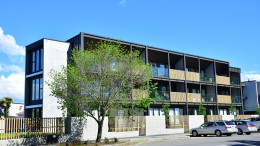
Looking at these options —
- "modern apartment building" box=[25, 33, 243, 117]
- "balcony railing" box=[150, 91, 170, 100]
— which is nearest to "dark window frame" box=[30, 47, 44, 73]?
"modern apartment building" box=[25, 33, 243, 117]

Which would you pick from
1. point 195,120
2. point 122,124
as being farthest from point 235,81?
point 122,124

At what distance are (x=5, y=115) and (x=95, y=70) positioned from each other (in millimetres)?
27595

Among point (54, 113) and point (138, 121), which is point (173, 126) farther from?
point (54, 113)

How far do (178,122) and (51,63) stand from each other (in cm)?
1484

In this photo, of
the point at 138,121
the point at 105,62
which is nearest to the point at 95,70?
the point at 105,62

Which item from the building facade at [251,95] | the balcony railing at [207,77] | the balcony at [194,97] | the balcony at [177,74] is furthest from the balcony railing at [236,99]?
the balcony at [177,74]

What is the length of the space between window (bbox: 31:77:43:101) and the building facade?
121 feet

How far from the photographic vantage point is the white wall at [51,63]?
28414mm

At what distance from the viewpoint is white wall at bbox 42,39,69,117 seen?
28.4 meters

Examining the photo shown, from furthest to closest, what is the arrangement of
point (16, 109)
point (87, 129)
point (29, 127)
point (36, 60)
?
1. point (16, 109)
2. point (36, 60)
3. point (87, 129)
4. point (29, 127)

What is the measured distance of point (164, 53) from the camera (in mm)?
37125

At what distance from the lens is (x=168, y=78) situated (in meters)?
35.9

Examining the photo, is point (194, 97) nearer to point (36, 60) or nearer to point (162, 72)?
point (162, 72)

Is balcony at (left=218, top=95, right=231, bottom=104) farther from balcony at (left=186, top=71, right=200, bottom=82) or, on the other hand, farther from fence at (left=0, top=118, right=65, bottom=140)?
fence at (left=0, top=118, right=65, bottom=140)
